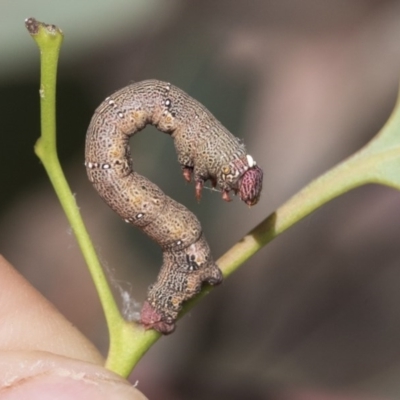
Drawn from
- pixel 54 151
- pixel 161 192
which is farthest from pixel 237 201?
pixel 54 151

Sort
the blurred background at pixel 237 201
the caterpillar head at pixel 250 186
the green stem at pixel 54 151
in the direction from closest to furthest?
the green stem at pixel 54 151, the caterpillar head at pixel 250 186, the blurred background at pixel 237 201

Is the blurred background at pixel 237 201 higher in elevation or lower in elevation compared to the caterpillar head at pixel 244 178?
lower

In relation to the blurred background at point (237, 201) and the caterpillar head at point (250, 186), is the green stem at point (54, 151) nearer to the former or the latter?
the caterpillar head at point (250, 186)

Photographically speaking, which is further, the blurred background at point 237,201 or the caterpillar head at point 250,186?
the blurred background at point 237,201

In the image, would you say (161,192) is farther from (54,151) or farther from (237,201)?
(237,201)

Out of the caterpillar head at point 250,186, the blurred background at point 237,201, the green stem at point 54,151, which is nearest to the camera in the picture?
the green stem at point 54,151

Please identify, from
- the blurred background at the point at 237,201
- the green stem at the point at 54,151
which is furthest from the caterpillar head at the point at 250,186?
the blurred background at the point at 237,201
